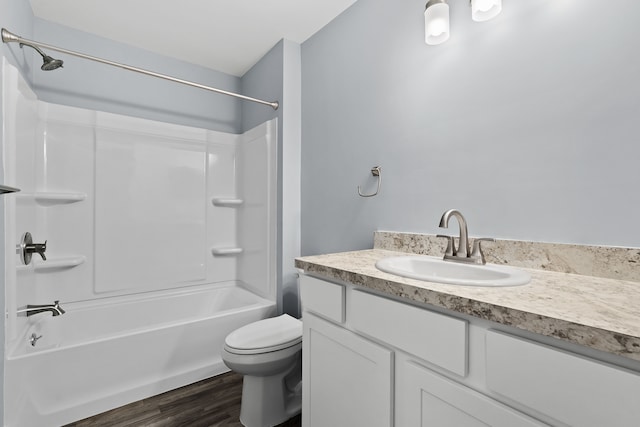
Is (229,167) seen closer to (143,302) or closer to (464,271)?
(143,302)

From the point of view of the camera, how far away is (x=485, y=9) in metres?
1.13

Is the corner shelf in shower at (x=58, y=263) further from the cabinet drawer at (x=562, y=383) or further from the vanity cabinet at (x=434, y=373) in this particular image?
the cabinet drawer at (x=562, y=383)

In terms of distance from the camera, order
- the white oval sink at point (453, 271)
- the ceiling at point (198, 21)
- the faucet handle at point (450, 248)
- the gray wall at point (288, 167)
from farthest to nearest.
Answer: the gray wall at point (288, 167), the ceiling at point (198, 21), the faucet handle at point (450, 248), the white oval sink at point (453, 271)

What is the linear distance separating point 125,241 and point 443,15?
8.47 feet

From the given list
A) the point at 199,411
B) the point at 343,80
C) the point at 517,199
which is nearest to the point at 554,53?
the point at 517,199

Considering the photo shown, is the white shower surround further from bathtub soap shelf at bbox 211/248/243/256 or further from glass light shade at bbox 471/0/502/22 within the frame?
glass light shade at bbox 471/0/502/22

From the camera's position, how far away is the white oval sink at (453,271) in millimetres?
846

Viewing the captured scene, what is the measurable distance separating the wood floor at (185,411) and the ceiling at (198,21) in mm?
2501

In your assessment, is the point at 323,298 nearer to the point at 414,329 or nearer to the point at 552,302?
the point at 414,329

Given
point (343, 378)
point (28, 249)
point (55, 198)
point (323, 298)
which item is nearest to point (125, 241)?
point (55, 198)

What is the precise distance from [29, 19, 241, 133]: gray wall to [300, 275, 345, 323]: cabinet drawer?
2175 millimetres

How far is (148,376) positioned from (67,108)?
196 centimetres

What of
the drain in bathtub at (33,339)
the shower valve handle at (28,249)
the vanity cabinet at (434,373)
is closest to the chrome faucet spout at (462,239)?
the vanity cabinet at (434,373)

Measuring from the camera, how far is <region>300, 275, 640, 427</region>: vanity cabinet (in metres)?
0.54
